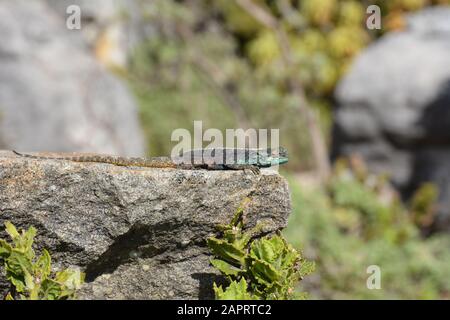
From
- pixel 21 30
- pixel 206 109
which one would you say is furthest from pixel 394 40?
pixel 21 30

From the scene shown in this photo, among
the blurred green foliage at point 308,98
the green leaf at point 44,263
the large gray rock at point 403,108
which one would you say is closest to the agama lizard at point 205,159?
the green leaf at point 44,263

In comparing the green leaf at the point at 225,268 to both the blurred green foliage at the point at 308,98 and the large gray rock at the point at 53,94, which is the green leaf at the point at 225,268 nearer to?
the blurred green foliage at the point at 308,98

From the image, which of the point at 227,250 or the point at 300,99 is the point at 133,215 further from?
the point at 300,99

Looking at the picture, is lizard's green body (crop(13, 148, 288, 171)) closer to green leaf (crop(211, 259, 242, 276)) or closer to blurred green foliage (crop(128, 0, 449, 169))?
green leaf (crop(211, 259, 242, 276))

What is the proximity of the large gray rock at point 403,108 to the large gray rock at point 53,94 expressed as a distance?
3810 mm

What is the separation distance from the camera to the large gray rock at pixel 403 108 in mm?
11719

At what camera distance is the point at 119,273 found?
3.72 metres

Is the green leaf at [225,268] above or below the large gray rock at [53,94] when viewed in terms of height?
below

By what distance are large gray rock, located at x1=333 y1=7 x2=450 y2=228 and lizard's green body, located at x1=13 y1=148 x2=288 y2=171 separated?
25.9 ft

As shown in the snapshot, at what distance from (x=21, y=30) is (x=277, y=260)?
28.8 feet

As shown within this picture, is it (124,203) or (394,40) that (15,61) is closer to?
(394,40)

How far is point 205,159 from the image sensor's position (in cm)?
381

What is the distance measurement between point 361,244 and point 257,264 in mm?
6613

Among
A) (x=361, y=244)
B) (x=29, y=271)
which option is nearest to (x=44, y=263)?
(x=29, y=271)
